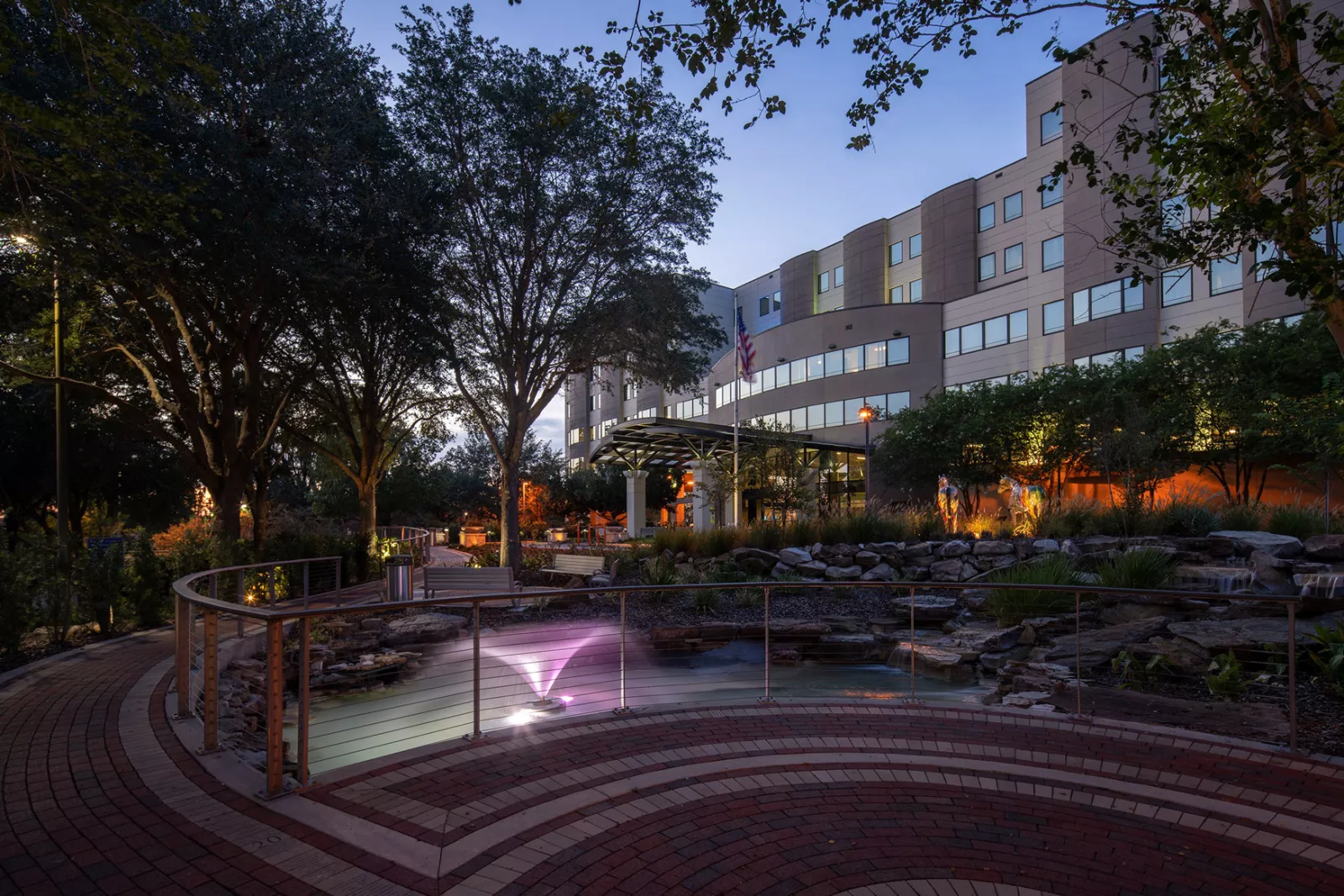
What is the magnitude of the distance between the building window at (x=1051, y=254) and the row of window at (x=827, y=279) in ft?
51.6

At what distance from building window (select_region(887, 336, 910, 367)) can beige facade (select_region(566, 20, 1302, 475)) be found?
0.22 ft

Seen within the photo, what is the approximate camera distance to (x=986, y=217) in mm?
42969

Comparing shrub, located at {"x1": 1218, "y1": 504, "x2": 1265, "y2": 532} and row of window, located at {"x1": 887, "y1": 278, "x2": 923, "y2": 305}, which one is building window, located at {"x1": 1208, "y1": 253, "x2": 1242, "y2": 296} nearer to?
row of window, located at {"x1": 887, "y1": 278, "x2": 923, "y2": 305}

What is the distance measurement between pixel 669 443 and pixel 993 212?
76.7 ft

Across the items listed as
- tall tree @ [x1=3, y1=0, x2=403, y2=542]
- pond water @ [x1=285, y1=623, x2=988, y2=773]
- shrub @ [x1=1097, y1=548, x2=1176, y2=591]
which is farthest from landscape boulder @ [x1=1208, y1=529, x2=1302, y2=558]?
tall tree @ [x1=3, y1=0, x2=403, y2=542]

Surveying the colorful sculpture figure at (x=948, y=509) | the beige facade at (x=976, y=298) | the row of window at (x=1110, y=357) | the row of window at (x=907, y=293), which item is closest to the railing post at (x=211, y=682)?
the colorful sculpture figure at (x=948, y=509)

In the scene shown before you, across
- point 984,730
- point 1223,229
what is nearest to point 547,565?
point 984,730

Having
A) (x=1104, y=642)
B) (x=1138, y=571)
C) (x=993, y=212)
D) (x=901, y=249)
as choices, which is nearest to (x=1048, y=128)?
(x=993, y=212)

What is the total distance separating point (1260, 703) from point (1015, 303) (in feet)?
120

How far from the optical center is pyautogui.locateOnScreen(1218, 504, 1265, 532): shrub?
55.7 feet

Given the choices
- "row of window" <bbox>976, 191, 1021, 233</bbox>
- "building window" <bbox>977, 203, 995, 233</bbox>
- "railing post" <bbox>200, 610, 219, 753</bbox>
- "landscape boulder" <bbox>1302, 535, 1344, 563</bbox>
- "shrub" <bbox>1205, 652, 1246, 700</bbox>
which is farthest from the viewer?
"building window" <bbox>977, 203, 995, 233</bbox>

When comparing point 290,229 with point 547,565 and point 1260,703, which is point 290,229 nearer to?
point 547,565

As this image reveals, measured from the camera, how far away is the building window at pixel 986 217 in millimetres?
42562

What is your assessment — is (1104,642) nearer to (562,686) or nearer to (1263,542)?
(1263,542)
